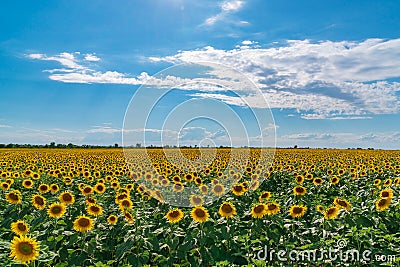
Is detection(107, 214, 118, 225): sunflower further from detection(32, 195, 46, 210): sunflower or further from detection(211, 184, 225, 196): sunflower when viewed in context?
detection(211, 184, 225, 196): sunflower

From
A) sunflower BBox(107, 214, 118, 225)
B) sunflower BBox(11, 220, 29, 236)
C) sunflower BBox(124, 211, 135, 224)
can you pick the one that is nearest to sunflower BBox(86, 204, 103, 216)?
sunflower BBox(107, 214, 118, 225)

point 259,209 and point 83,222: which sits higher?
point 259,209

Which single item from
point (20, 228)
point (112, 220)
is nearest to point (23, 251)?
point (20, 228)

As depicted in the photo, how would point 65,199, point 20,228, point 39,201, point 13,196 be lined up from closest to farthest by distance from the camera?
1. point 20,228
2. point 39,201
3. point 65,199
4. point 13,196

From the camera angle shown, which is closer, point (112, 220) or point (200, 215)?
point (200, 215)

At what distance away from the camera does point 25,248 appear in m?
4.18

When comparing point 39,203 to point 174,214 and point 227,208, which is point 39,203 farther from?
point 227,208

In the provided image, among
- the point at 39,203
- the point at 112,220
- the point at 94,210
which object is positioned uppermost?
the point at 39,203

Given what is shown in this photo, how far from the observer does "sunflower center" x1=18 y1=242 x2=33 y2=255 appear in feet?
13.7

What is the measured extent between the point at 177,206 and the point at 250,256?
2.70m

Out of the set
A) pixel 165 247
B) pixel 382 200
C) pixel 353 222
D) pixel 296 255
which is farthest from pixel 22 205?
pixel 382 200

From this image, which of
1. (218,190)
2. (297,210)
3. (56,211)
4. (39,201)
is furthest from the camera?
(218,190)

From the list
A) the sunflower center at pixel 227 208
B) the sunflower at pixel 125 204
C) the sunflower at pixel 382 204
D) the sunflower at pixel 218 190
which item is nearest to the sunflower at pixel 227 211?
the sunflower center at pixel 227 208

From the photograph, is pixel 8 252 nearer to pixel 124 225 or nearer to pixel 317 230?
pixel 124 225
